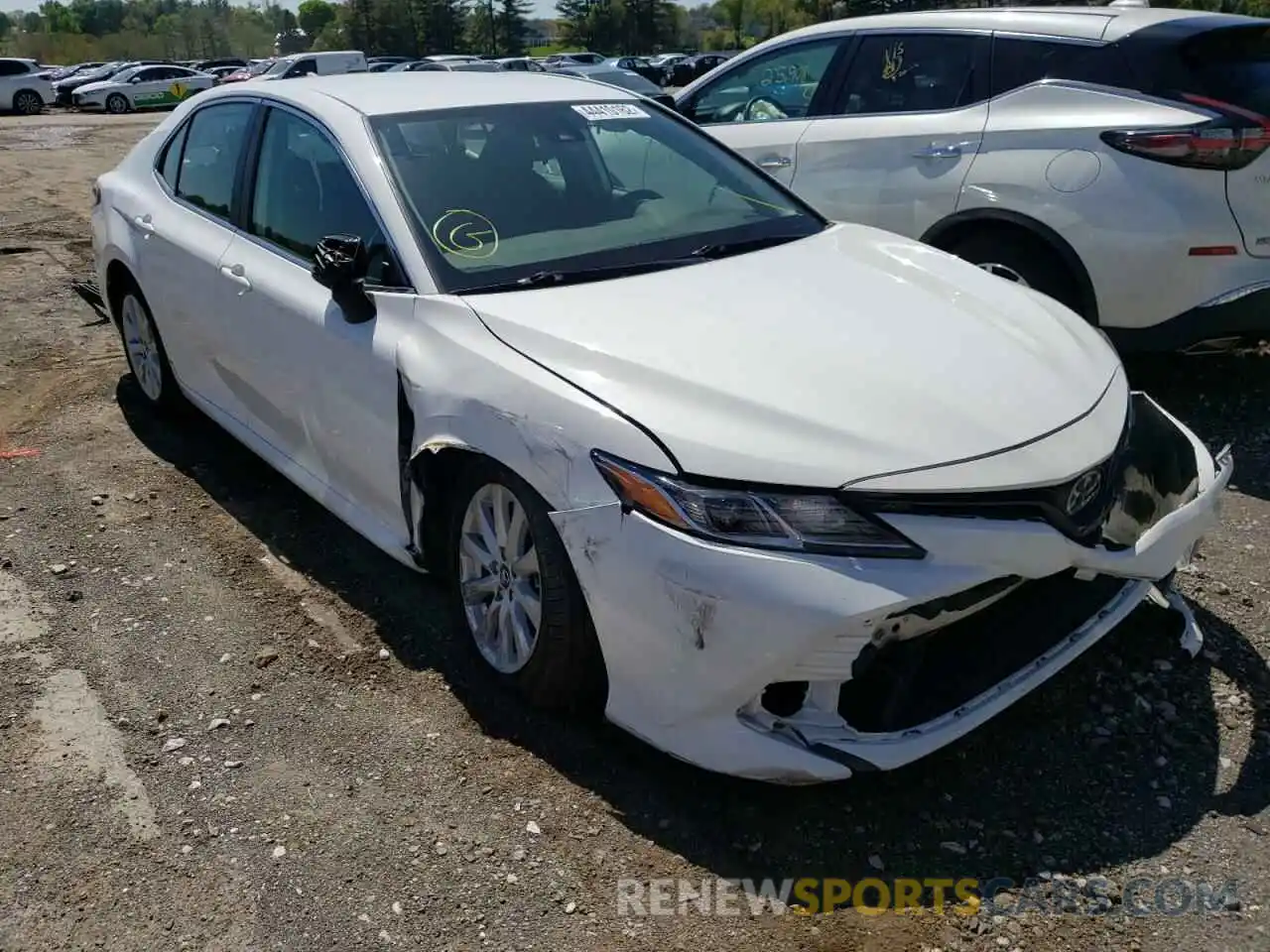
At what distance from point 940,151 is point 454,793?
4.05 metres

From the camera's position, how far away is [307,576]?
13.1 feet

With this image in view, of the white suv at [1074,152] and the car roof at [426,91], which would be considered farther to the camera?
the white suv at [1074,152]

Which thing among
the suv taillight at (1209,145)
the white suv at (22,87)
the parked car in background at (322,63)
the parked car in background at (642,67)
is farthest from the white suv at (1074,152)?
the parked car in background at (642,67)

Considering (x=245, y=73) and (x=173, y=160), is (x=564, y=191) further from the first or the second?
(x=245, y=73)

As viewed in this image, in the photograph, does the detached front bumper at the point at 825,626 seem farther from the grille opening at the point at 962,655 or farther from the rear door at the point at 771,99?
the rear door at the point at 771,99

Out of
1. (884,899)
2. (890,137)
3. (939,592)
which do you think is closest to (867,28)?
(890,137)

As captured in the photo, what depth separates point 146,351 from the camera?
17.1 ft

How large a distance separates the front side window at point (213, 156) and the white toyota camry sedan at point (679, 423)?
91 mm

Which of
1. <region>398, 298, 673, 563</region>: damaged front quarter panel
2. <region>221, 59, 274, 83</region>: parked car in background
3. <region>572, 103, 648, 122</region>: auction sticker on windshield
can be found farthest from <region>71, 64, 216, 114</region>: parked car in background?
<region>398, 298, 673, 563</region>: damaged front quarter panel

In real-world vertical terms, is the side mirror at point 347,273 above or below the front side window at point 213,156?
below

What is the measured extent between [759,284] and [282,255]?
1.70 m

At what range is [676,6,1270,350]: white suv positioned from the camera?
469cm
